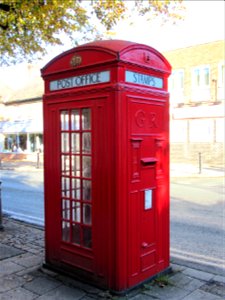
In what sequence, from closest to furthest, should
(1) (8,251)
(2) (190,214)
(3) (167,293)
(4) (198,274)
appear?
(3) (167,293) → (4) (198,274) → (1) (8,251) → (2) (190,214)

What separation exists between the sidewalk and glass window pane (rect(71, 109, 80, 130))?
177cm

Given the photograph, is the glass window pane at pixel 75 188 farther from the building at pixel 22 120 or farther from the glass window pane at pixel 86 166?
the building at pixel 22 120

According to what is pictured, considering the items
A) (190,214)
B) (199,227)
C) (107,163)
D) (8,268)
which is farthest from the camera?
(190,214)

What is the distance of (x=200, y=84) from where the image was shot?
25.4 metres

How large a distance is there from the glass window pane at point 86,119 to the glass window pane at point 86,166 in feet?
1.13

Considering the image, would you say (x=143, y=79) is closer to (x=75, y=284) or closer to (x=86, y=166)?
(x=86, y=166)

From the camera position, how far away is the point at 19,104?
1356 inches

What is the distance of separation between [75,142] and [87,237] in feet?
3.59

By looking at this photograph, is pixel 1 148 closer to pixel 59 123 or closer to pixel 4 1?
pixel 4 1

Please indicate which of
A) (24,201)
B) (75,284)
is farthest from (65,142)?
(24,201)

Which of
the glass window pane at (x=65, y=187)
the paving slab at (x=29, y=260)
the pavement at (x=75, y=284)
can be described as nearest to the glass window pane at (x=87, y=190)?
the glass window pane at (x=65, y=187)

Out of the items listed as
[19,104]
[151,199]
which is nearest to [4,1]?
[151,199]

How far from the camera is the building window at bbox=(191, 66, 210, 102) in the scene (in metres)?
25.0

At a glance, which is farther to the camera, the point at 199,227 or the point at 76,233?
the point at 199,227
